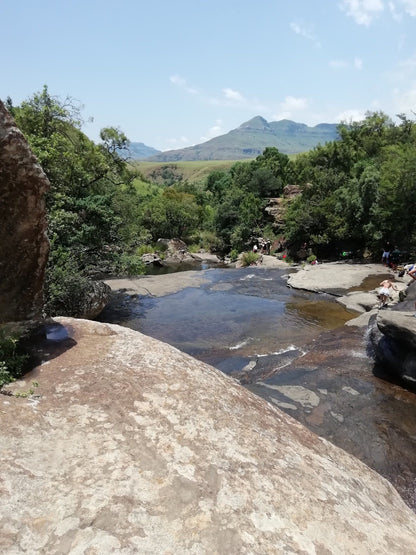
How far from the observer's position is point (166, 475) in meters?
5.19

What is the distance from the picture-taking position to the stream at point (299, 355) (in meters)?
10.1

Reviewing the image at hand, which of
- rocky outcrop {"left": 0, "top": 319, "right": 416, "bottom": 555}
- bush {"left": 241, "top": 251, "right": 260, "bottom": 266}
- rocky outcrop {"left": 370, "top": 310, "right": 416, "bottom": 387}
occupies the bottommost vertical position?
bush {"left": 241, "top": 251, "right": 260, "bottom": 266}

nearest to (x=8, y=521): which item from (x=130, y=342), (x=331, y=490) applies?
(x=331, y=490)

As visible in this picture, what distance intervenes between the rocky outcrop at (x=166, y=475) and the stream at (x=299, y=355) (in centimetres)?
245

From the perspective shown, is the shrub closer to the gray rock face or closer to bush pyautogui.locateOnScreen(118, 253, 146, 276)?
bush pyautogui.locateOnScreen(118, 253, 146, 276)

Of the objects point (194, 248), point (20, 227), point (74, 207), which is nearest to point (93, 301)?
point (74, 207)

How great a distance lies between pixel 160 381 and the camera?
7.45 metres

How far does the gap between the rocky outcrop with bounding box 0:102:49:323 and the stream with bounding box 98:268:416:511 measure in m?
7.63

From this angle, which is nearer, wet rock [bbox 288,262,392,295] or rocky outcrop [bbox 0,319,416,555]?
rocky outcrop [bbox 0,319,416,555]

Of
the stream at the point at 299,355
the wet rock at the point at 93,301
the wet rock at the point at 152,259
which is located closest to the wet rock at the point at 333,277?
the stream at the point at 299,355

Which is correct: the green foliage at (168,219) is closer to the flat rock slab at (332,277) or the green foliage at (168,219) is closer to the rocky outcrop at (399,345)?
the flat rock slab at (332,277)

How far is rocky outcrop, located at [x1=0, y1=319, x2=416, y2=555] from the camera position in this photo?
4277mm

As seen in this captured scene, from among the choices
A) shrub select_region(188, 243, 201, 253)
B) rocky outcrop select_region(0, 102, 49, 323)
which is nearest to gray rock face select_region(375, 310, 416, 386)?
rocky outcrop select_region(0, 102, 49, 323)

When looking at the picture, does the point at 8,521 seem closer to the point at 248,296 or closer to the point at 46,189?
the point at 46,189
